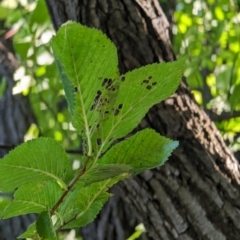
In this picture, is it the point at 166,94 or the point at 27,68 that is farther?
the point at 27,68

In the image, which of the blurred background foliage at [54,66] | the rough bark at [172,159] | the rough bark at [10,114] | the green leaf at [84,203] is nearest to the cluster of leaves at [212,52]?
the blurred background foliage at [54,66]

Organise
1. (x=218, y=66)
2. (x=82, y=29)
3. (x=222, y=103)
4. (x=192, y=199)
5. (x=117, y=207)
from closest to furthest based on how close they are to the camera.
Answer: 1. (x=82, y=29)
2. (x=192, y=199)
3. (x=117, y=207)
4. (x=222, y=103)
5. (x=218, y=66)

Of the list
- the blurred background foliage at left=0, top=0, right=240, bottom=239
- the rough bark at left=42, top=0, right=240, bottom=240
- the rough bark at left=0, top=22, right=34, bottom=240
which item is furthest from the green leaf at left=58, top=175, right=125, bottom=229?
the rough bark at left=0, top=22, right=34, bottom=240

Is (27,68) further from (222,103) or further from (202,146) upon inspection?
(202,146)

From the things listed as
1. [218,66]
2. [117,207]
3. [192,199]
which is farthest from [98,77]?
[218,66]

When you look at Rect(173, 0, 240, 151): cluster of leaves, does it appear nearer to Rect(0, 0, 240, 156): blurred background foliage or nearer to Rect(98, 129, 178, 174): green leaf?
Rect(0, 0, 240, 156): blurred background foliage

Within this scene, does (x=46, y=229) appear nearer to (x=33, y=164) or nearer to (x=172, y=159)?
(x=33, y=164)
